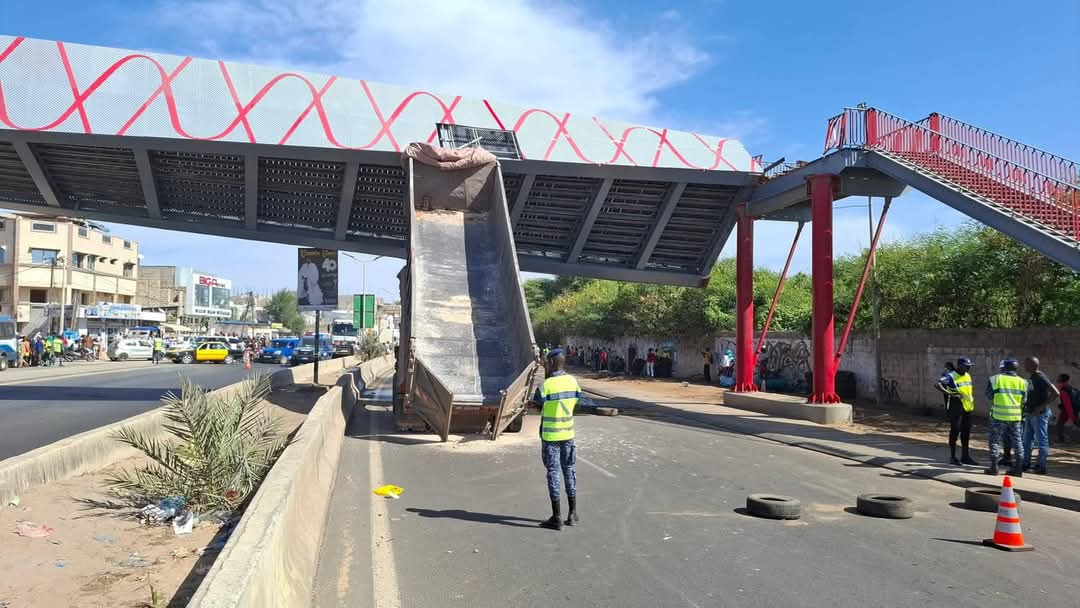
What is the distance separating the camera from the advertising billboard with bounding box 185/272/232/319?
101438mm

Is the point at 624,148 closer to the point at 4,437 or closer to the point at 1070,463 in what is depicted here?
the point at 1070,463

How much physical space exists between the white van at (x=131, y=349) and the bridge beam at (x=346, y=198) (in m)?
33.2

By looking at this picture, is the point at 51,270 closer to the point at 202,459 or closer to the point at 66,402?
the point at 66,402

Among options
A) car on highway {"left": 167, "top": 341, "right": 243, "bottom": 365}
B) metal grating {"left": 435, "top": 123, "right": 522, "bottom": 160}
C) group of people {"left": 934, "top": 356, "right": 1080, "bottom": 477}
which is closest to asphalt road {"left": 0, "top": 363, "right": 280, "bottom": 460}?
metal grating {"left": 435, "top": 123, "right": 522, "bottom": 160}

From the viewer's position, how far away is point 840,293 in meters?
25.6

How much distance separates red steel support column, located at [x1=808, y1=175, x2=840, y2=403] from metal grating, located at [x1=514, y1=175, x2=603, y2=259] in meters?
6.10

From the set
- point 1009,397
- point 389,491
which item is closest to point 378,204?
point 389,491

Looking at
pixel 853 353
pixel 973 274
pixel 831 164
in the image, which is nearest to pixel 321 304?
pixel 831 164

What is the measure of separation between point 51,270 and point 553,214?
5182cm

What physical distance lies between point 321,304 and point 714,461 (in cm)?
1479

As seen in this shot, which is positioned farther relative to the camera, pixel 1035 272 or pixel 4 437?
pixel 1035 272

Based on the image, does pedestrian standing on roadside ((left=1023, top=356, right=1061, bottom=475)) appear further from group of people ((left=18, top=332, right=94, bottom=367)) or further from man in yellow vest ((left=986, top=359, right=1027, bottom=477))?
group of people ((left=18, top=332, right=94, bottom=367))

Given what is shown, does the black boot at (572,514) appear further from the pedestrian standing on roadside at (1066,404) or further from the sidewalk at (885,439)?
the pedestrian standing on roadside at (1066,404)

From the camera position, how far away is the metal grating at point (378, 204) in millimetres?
20719
